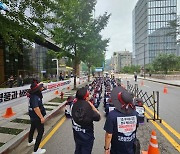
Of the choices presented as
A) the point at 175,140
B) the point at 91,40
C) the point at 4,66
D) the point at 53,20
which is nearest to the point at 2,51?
the point at 4,66

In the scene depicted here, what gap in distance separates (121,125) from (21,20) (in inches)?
176

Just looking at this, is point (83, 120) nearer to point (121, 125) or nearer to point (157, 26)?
point (121, 125)

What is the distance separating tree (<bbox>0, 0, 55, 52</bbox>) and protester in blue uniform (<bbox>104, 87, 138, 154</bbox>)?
3.91 m

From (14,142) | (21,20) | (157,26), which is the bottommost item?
(14,142)

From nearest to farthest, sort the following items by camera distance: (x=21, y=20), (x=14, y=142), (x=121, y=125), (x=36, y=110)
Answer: (x=121, y=125)
(x=36, y=110)
(x=14, y=142)
(x=21, y=20)

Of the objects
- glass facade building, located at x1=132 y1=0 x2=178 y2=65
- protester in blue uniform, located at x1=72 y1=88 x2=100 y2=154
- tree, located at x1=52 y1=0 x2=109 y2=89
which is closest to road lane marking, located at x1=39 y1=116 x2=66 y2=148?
protester in blue uniform, located at x1=72 y1=88 x2=100 y2=154

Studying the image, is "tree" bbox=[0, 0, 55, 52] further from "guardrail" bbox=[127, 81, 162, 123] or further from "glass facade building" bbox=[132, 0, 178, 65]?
"glass facade building" bbox=[132, 0, 178, 65]

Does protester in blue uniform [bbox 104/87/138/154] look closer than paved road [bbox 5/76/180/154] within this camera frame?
Yes

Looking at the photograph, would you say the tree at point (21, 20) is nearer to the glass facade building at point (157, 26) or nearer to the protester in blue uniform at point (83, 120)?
the protester in blue uniform at point (83, 120)

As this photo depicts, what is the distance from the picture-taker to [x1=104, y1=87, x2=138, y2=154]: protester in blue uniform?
9.12 ft

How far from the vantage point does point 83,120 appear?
10.7 ft

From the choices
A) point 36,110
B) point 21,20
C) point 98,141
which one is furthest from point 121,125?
point 21,20

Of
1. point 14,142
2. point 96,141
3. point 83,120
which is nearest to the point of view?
point 83,120

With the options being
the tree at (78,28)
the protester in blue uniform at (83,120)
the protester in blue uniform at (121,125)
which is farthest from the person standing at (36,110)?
the tree at (78,28)
